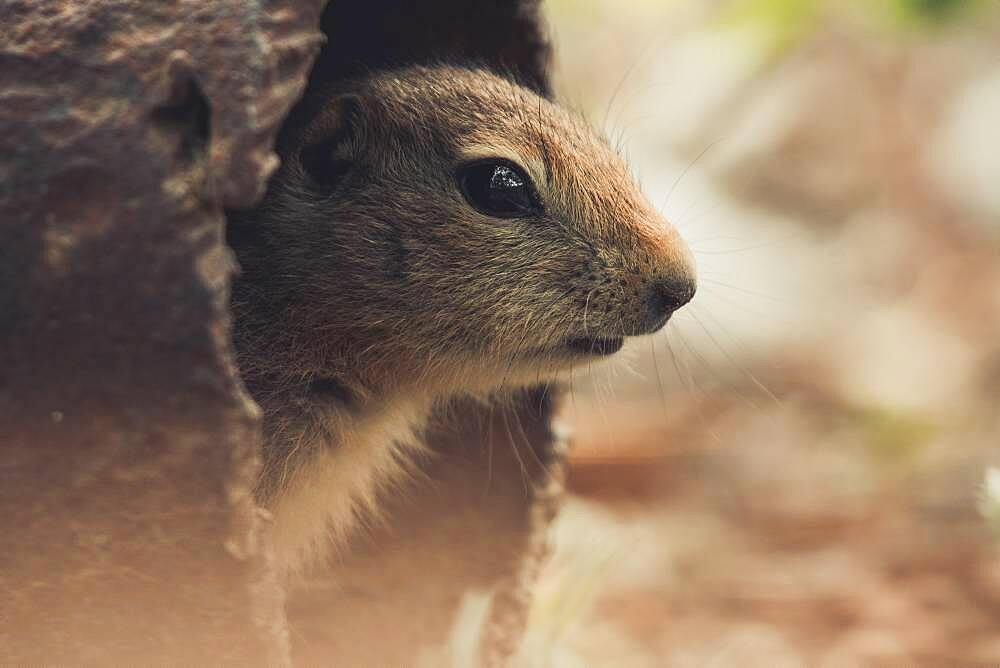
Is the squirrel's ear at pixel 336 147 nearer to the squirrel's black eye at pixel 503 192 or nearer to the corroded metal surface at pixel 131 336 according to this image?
the squirrel's black eye at pixel 503 192

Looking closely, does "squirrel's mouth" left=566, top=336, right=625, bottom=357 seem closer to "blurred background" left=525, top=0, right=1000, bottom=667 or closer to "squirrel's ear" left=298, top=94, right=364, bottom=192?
"blurred background" left=525, top=0, right=1000, bottom=667

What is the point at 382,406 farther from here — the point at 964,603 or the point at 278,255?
the point at 964,603

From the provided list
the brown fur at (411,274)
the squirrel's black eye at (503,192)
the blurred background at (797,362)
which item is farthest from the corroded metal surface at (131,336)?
the blurred background at (797,362)

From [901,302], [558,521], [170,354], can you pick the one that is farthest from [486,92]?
[901,302]

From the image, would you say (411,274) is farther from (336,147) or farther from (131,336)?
(131,336)

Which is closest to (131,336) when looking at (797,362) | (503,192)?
Result: (503,192)
